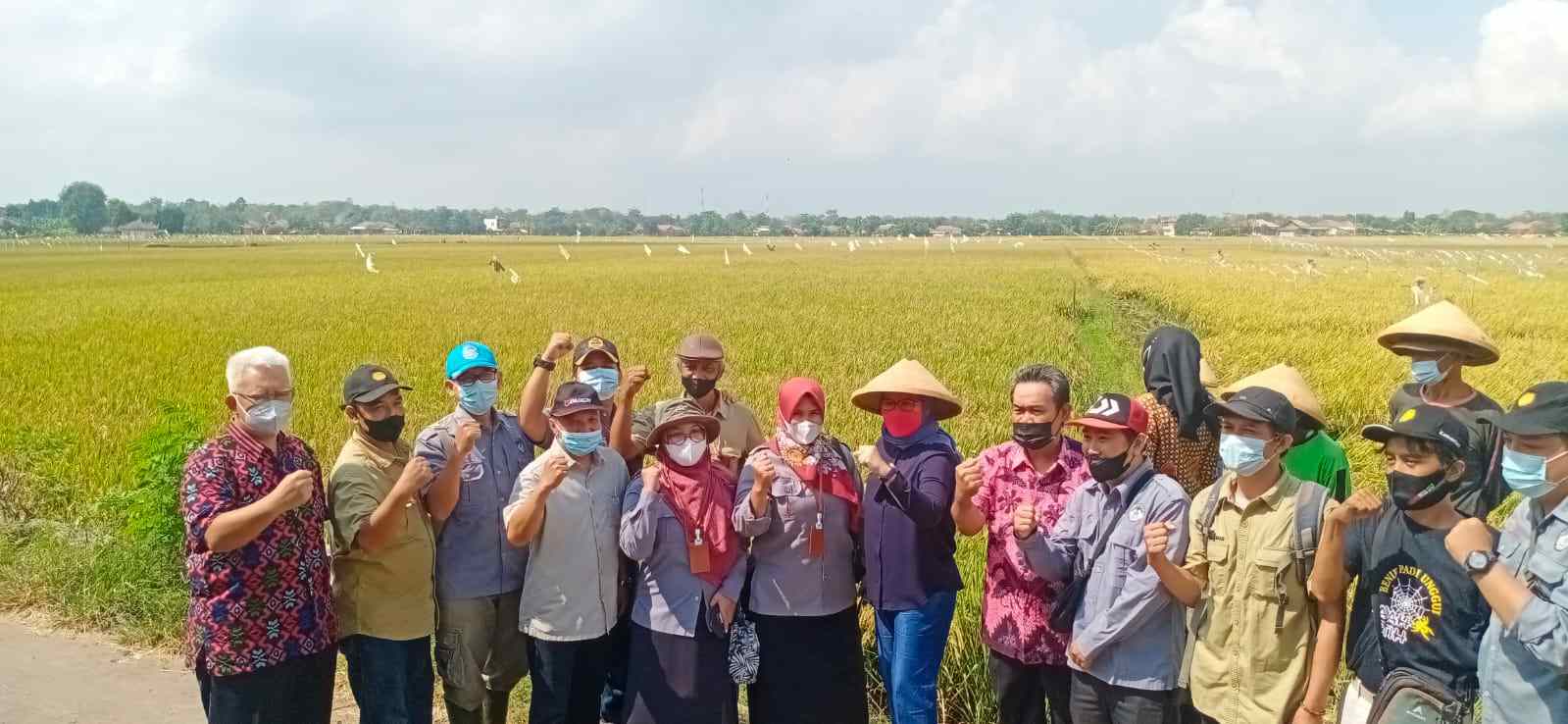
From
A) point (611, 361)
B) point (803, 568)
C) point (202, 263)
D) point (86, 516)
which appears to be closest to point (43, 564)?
point (86, 516)

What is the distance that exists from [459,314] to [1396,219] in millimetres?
194939

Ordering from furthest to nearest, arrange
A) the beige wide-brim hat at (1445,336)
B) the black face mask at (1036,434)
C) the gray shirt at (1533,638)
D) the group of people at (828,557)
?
the beige wide-brim hat at (1445,336), the black face mask at (1036,434), the group of people at (828,557), the gray shirt at (1533,638)

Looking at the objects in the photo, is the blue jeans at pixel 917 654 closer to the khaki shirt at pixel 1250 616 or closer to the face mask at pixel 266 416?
the khaki shirt at pixel 1250 616

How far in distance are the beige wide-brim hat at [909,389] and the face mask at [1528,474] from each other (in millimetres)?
1881

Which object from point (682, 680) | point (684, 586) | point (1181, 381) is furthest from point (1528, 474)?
point (682, 680)

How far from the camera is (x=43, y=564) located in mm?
5992

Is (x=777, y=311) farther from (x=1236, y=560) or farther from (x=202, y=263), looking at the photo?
(x=202, y=263)

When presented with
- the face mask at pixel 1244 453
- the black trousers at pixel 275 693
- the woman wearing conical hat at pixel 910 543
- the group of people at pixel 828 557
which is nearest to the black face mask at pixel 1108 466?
the group of people at pixel 828 557

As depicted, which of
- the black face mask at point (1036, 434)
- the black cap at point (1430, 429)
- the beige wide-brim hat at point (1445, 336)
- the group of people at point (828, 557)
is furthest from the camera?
the beige wide-brim hat at point (1445, 336)

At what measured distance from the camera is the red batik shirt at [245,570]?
330 cm

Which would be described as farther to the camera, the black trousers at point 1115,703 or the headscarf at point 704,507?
the headscarf at point 704,507

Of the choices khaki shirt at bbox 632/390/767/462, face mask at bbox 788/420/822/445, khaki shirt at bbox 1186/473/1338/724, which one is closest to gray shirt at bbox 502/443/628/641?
khaki shirt at bbox 632/390/767/462

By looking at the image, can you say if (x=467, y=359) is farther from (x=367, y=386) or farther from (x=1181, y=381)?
(x=1181, y=381)

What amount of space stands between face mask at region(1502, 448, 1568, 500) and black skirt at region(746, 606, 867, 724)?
7.71 ft
